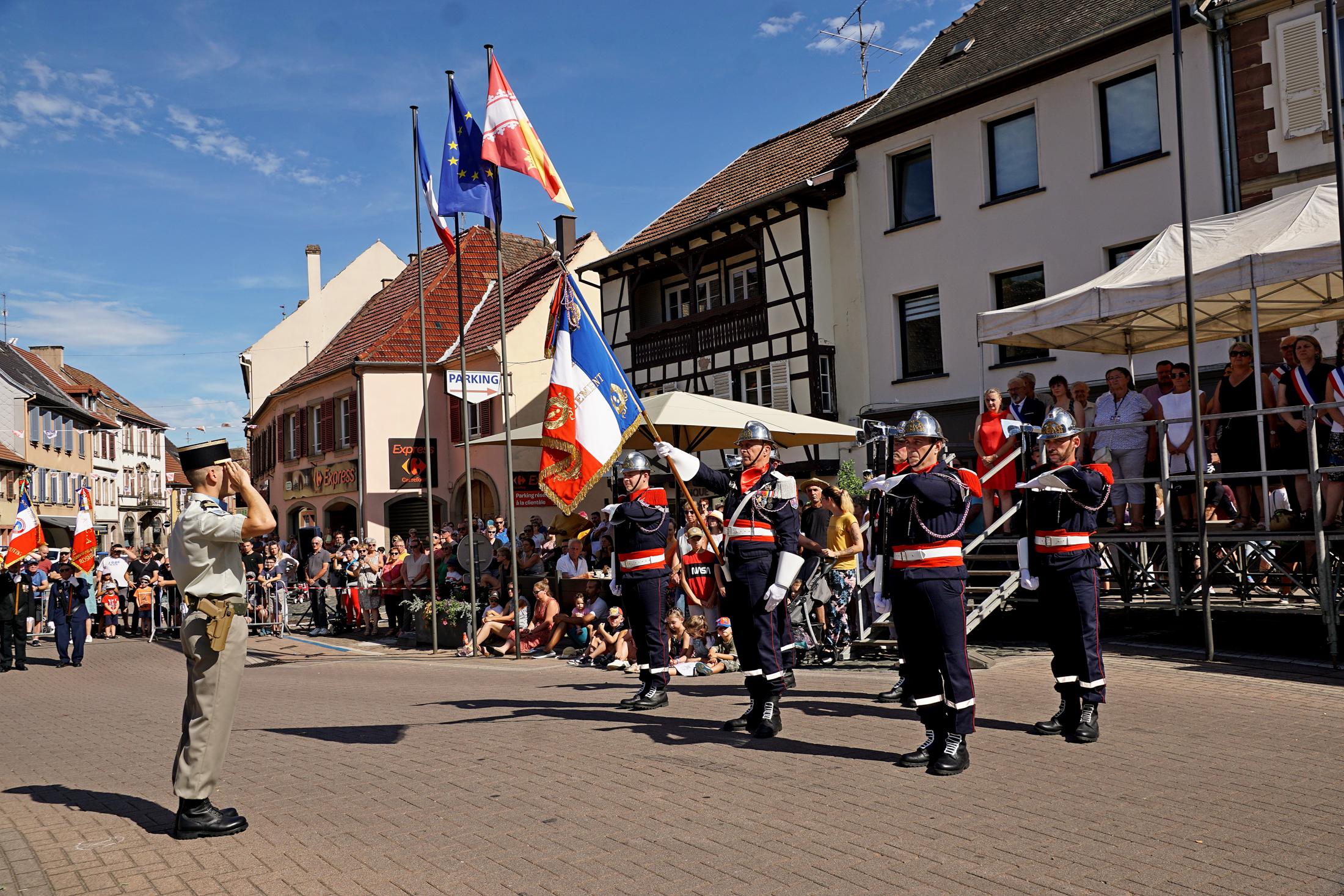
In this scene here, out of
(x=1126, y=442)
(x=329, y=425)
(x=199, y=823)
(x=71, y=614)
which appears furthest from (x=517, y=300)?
(x=199, y=823)

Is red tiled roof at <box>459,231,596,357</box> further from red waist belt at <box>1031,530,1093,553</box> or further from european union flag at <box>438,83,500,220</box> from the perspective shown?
red waist belt at <box>1031,530,1093,553</box>

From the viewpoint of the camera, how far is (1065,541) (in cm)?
762

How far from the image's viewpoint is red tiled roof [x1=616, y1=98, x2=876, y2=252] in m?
25.4

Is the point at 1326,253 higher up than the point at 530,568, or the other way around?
the point at 1326,253

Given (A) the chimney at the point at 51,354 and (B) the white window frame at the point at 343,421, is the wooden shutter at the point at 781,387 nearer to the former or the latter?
(B) the white window frame at the point at 343,421

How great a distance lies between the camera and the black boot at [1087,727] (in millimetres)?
7297

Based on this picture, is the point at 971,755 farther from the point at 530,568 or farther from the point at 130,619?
the point at 130,619

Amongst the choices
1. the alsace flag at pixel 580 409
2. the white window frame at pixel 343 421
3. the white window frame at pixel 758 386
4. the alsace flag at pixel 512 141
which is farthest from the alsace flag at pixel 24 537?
the white window frame at pixel 343 421

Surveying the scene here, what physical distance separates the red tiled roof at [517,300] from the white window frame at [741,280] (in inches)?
298

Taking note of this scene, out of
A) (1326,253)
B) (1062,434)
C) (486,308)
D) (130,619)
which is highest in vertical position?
(486,308)

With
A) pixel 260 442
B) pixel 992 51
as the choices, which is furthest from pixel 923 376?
pixel 260 442

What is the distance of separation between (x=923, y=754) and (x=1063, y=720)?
4.03ft

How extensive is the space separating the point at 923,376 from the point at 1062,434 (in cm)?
1469

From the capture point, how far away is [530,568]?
1758 cm
